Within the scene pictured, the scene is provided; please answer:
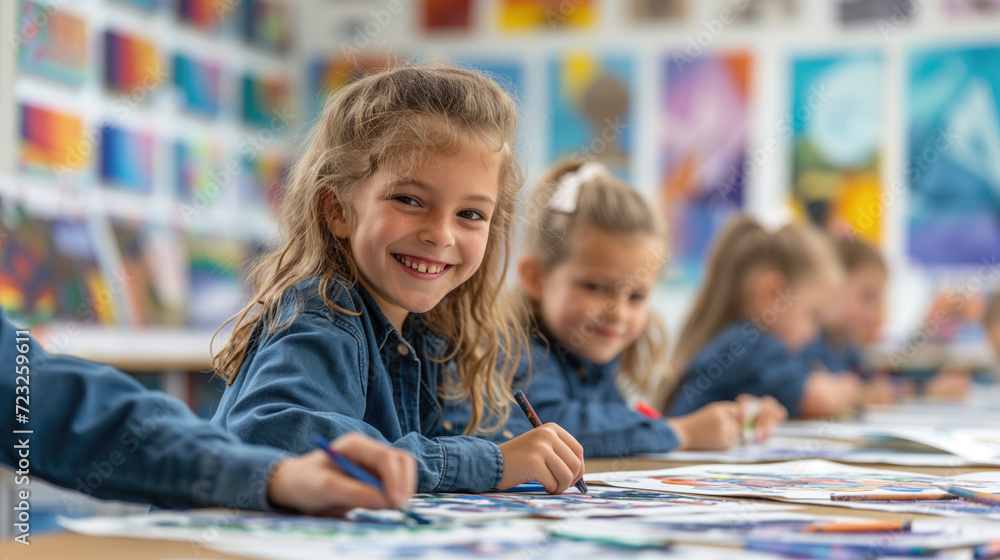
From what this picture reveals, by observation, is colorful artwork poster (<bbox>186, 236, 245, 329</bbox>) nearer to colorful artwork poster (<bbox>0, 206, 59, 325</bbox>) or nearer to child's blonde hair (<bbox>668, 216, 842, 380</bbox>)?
colorful artwork poster (<bbox>0, 206, 59, 325</bbox>)

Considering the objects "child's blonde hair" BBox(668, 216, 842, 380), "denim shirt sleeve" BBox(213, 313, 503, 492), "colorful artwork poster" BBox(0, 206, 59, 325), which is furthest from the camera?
"colorful artwork poster" BBox(0, 206, 59, 325)

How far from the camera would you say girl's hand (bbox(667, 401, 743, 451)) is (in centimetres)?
130

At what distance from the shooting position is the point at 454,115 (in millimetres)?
923

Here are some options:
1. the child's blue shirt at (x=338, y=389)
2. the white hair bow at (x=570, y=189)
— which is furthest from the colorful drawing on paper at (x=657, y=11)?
the child's blue shirt at (x=338, y=389)

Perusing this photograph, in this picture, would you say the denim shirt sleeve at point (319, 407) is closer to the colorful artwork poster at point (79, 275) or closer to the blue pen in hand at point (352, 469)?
the blue pen in hand at point (352, 469)

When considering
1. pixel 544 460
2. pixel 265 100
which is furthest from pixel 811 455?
pixel 265 100

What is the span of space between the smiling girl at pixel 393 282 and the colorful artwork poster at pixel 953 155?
2993 mm

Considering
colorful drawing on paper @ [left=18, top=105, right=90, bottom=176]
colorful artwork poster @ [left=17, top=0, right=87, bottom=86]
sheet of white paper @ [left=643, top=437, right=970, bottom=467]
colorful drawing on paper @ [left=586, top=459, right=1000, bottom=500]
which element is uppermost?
colorful artwork poster @ [left=17, top=0, right=87, bottom=86]

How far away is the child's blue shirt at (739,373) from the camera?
1832 mm

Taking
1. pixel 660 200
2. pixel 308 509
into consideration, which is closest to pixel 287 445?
pixel 308 509

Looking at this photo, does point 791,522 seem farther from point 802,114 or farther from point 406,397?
point 802,114

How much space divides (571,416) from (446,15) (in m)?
3.14

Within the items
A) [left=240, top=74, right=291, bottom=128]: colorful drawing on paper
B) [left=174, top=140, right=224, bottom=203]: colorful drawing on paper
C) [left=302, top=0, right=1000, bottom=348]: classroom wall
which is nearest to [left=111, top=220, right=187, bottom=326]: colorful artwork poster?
[left=174, top=140, right=224, bottom=203]: colorful drawing on paper

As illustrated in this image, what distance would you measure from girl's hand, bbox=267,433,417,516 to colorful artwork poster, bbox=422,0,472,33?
12.0 ft
